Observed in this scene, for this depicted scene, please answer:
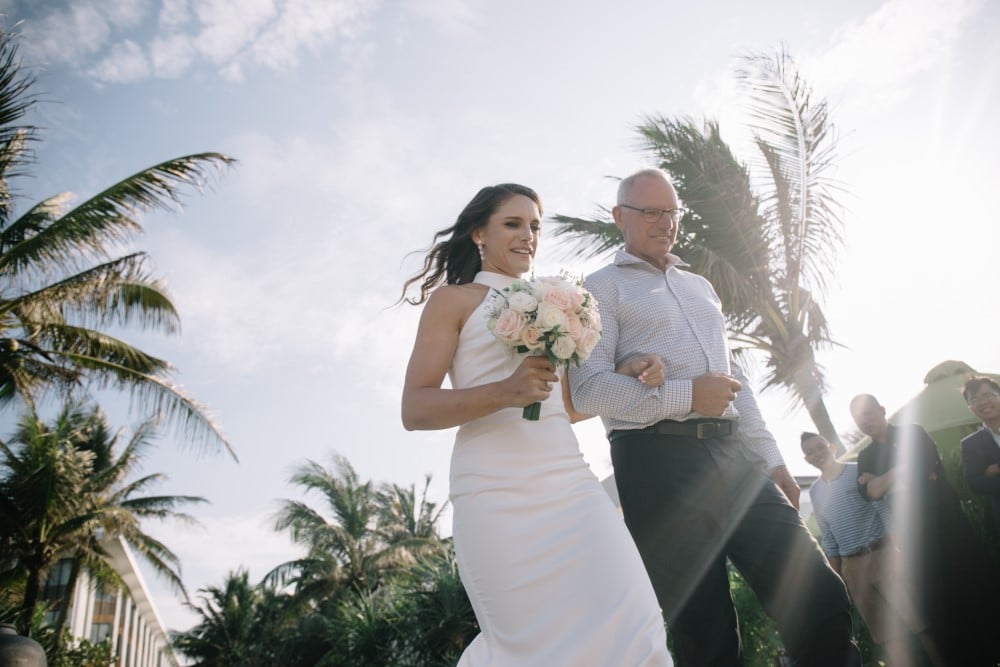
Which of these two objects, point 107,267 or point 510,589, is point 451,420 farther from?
point 107,267

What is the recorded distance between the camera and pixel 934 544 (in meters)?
5.03

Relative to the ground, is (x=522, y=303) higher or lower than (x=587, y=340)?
higher

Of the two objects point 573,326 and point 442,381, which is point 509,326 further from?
point 442,381

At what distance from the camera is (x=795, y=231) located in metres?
11.4

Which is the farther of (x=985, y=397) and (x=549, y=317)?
(x=985, y=397)

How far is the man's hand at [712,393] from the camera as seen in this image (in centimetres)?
264

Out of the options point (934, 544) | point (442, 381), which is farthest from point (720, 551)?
point (934, 544)

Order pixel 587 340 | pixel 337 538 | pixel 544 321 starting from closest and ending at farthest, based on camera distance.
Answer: pixel 544 321
pixel 587 340
pixel 337 538

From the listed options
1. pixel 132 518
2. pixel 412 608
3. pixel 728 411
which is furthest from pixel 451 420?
pixel 132 518

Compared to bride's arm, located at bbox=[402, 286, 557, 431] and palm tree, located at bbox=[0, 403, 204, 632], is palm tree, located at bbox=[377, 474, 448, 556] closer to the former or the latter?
palm tree, located at bbox=[0, 403, 204, 632]

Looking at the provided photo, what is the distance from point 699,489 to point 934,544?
11.7 feet

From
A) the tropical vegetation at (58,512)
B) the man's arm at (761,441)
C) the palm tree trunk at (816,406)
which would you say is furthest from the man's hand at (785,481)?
the tropical vegetation at (58,512)

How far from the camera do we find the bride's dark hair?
10.4 feet

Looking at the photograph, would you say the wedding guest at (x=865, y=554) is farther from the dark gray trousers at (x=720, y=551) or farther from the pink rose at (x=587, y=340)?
the pink rose at (x=587, y=340)
